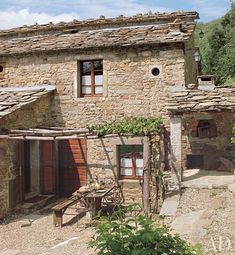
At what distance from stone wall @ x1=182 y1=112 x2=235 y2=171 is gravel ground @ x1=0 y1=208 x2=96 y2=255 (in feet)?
17.0

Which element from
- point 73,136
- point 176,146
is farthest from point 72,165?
point 176,146

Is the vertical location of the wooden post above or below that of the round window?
below

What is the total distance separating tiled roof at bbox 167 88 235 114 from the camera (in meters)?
9.31

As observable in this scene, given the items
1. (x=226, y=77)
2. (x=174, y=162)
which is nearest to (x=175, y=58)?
(x=174, y=162)

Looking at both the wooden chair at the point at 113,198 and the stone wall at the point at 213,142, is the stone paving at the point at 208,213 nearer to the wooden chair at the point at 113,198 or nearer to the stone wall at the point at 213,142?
the stone wall at the point at 213,142

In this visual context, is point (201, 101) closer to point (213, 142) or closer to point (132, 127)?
point (132, 127)

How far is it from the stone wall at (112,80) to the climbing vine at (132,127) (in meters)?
0.29

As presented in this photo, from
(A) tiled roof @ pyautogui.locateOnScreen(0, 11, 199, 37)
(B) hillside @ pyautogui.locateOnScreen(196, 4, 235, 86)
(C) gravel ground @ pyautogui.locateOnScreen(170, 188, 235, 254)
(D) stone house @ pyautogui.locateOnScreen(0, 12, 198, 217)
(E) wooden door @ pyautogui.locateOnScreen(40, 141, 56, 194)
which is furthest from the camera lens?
(B) hillside @ pyautogui.locateOnScreen(196, 4, 235, 86)

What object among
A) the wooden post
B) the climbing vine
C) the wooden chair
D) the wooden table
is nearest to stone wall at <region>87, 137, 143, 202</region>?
the wooden chair

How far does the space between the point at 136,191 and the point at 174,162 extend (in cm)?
187

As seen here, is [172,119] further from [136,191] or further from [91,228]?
[91,228]

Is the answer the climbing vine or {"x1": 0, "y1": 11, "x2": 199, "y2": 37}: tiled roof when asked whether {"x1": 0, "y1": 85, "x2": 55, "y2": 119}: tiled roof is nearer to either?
the climbing vine

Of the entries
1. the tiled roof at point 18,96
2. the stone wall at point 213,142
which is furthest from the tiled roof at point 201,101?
the tiled roof at point 18,96

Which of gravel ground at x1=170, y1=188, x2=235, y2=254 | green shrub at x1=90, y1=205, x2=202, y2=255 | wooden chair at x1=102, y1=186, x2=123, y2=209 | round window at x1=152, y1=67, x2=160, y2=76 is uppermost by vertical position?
round window at x1=152, y1=67, x2=160, y2=76
